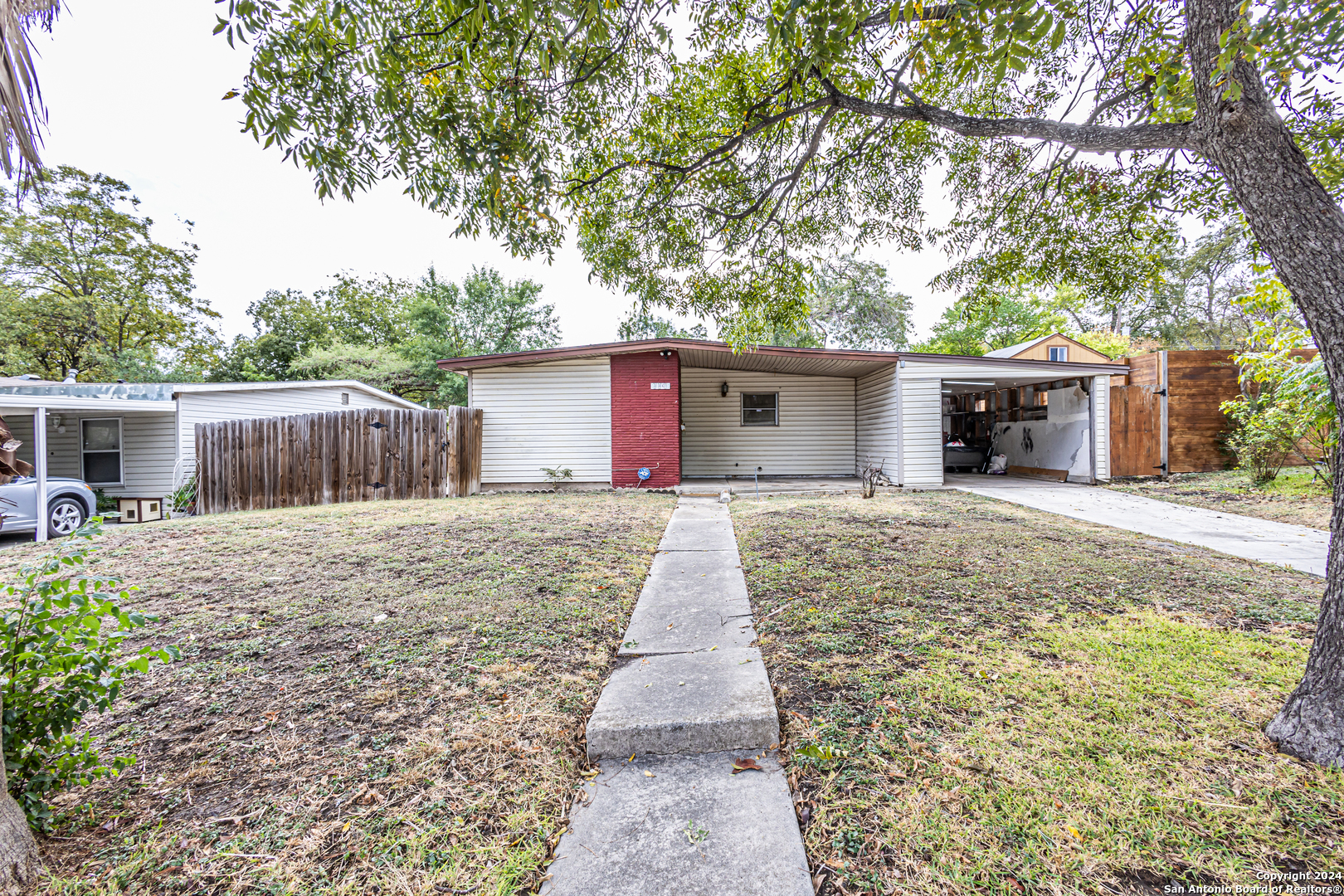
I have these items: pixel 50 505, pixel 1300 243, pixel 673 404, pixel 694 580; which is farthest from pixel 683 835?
pixel 50 505

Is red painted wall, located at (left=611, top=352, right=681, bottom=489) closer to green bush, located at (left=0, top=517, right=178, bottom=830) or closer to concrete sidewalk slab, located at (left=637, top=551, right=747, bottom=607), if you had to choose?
concrete sidewalk slab, located at (left=637, top=551, right=747, bottom=607)

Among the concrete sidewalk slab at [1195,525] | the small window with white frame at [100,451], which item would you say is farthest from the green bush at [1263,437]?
the small window with white frame at [100,451]

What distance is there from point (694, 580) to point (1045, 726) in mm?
2438

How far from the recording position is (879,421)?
11.4 metres

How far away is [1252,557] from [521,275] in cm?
2642

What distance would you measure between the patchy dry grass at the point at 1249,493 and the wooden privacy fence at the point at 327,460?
12.4 meters

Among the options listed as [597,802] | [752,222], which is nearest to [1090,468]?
[752,222]

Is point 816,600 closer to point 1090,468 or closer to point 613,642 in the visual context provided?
point 613,642

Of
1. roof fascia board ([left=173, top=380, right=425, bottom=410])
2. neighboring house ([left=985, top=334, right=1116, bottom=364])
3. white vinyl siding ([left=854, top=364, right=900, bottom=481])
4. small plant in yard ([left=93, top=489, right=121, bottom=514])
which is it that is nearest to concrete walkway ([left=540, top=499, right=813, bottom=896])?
white vinyl siding ([left=854, top=364, right=900, bottom=481])

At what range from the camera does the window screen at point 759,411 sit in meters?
13.2

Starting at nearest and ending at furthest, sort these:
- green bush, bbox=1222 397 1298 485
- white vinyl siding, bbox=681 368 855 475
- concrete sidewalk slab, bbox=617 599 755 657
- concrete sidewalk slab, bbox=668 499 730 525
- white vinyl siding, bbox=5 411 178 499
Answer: concrete sidewalk slab, bbox=617 599 755 657
concrete sidewalk slab, bbox=668 499 730 525
green bush, bbox=1222 397 1298 485
white vinyl siding, bbox=5 411 178 499
white vinyl siding, bbox=681 368 855 475

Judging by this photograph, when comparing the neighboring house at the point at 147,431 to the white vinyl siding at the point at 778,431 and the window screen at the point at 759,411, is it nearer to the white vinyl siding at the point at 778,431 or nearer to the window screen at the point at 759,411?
the white vinyl siding at the point at 778,431

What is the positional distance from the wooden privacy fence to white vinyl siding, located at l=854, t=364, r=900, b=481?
347 inches

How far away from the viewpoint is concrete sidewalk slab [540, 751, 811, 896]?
1307 millimetres
